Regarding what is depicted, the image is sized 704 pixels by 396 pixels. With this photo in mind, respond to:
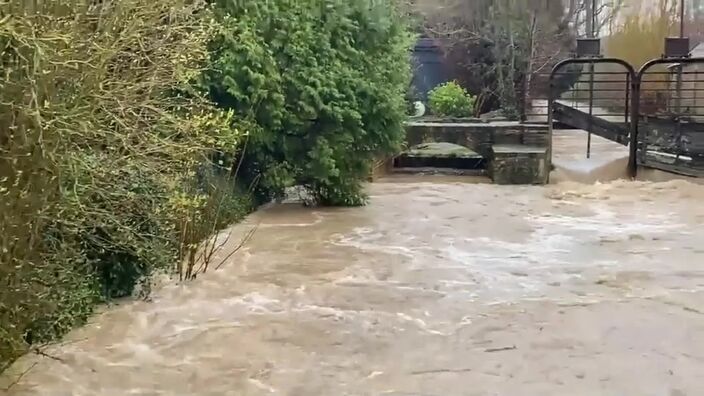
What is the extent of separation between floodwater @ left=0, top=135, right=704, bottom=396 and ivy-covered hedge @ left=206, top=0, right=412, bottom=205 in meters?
0.83

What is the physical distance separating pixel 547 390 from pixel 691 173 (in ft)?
25.1

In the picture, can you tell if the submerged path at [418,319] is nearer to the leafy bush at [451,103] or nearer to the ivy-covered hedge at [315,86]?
the ivy-covered hedge at [315,86]

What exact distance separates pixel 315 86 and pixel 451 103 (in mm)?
6811

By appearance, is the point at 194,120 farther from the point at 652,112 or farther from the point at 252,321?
the point at 652,112

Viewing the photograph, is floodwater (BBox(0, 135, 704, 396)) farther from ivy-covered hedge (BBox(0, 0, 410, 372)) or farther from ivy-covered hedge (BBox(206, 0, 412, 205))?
ivy-covered hedge (BBox(206, 0, 412, 205))

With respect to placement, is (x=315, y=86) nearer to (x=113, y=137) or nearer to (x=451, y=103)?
(x=113, y=137)

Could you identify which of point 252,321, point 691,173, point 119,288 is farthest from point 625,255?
point 691,173

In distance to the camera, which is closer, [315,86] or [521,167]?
[315,86]

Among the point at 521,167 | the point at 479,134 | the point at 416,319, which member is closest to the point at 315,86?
the point at 521,167

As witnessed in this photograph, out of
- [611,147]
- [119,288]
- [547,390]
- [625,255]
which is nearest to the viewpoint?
[547,390]

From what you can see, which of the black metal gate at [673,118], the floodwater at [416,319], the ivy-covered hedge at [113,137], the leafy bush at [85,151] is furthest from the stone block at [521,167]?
the leafy bush at [85,151]

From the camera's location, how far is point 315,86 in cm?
844

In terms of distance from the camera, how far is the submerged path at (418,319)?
407 centimetres

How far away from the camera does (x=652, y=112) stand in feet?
39.8
